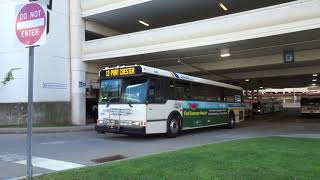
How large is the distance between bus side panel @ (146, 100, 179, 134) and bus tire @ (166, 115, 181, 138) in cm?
27

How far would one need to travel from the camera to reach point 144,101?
55.7ft

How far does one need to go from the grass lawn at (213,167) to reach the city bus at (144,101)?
5.95 meters

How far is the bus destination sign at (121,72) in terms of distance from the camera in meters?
17.0

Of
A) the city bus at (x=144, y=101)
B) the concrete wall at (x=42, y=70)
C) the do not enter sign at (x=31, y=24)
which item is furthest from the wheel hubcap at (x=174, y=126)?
the do not enter sign at (x=31, y=24)

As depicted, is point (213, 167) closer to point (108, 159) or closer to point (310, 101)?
point (108, 159)

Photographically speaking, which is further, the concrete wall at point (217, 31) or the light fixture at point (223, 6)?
the light fixture at point (223, 6)

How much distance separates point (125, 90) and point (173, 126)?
289 centimetres

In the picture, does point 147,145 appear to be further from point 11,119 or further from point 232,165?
point 11,119

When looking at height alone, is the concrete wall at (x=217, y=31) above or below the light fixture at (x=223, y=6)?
below

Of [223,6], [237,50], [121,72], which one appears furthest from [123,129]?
[223,6]

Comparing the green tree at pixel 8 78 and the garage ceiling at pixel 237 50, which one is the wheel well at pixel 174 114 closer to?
the garage ceiling at pixel 237 50

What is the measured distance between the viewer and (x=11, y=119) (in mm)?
25344

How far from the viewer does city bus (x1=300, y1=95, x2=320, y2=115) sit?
4366cm

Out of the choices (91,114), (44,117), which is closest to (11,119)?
(44,117)
